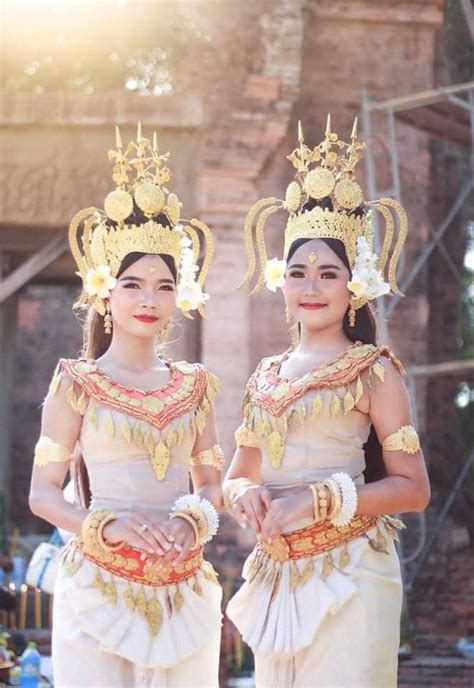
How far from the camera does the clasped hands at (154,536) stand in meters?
3.24

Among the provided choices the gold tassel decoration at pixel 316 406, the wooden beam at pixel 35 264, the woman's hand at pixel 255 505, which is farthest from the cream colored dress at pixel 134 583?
the wooden beam at pixel 35 264

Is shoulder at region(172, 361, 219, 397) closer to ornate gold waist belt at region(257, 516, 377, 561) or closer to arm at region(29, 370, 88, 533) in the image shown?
arm at region(29, 370, 88, 533)

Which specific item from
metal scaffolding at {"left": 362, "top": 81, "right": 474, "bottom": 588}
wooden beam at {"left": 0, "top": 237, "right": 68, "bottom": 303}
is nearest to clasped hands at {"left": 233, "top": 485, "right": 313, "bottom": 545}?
metal scaffolding at {"left": 362, "top": 81, "right": 474, "bottom": 588}

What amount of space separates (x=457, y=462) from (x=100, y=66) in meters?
4.16

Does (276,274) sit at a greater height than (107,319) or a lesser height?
greater

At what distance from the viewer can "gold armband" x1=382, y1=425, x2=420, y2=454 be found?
135 inches

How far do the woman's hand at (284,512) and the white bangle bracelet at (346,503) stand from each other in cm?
7

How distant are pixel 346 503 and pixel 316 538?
0.57 ft

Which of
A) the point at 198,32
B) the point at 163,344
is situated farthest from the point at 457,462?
the point at 163,344

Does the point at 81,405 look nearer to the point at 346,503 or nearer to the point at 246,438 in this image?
the point at 246,438

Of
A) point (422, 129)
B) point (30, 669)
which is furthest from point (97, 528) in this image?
point (422, 129)

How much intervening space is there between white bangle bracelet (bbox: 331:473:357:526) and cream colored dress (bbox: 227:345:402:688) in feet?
0.44

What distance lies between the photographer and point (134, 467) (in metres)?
3.48

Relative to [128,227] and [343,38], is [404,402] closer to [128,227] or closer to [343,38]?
[128,227]
